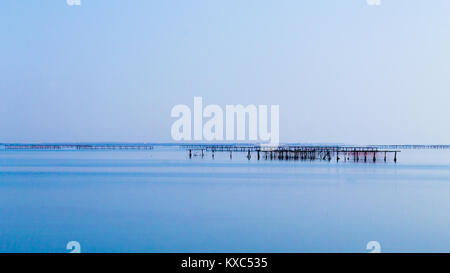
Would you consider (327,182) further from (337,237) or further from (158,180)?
Result: (337,237)

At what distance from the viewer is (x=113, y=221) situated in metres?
9.16

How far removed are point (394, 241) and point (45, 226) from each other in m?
5.52

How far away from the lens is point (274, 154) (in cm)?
3694

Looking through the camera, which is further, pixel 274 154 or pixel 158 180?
pixel 274 154

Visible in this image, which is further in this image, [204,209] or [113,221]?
[204,209]

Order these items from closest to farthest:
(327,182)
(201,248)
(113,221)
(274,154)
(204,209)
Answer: (201,248) < (113,221) < (204,209) < (327,182) < (274,154)

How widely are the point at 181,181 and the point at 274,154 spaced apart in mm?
20194
